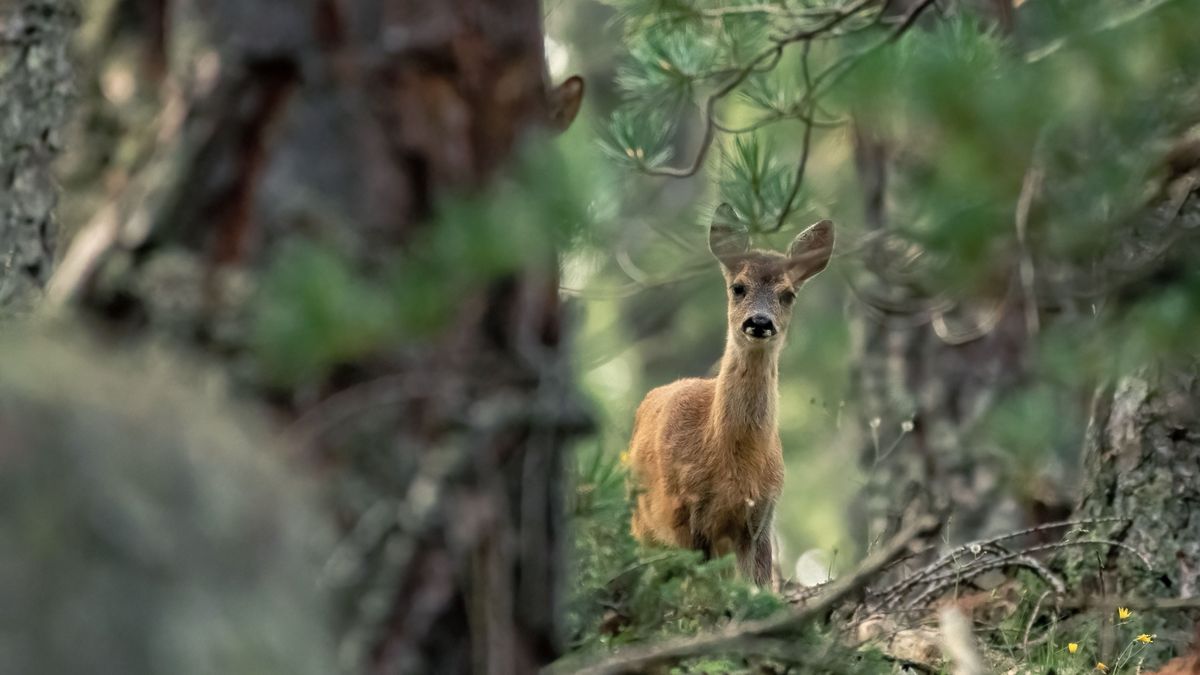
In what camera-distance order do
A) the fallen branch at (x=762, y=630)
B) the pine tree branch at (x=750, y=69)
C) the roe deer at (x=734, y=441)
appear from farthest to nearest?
the roe deer at (x=734, y=441) < the pine tree branch at (x=750, y=69) < the fallen branch at (x=762, y=630)

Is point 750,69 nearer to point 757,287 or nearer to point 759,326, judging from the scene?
point 759,326

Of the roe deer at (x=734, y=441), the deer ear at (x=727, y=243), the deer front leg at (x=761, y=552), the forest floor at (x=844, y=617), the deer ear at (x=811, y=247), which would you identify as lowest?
the forest floor at (x=844, y=617)

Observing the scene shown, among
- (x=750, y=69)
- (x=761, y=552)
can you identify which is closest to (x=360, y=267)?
(x=750, y=69)

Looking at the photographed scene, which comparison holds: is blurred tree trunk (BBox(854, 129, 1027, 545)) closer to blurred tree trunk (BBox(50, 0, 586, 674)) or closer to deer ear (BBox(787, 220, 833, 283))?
deer ear (BBox(787, 220, 833, 283))

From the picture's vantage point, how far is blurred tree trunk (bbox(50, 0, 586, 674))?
11.5ft

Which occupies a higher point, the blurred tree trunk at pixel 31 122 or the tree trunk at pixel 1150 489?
the blurred tree trunk at pixel 31 122

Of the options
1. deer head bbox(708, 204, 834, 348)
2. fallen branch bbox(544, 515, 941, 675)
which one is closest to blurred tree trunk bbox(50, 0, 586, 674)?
fallen branch bbox(544, 515, 941, 675)

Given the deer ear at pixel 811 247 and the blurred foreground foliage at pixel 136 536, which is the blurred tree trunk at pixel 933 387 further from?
the blurred foreground foliage at pixel 136 536

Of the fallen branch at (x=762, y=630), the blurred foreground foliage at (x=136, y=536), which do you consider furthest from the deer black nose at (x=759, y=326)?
the blurred foreground foliage at (x=136, y=536)

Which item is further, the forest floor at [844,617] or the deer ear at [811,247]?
the deer ear at [811,247]

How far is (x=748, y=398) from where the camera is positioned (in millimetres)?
8977

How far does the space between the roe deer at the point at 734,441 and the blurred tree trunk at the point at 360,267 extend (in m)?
4.76

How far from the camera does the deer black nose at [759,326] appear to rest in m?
8.75

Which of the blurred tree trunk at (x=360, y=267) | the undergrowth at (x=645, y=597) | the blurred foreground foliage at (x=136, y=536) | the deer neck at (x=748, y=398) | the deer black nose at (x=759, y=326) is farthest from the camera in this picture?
the deer neck at (x=748, y=398)
